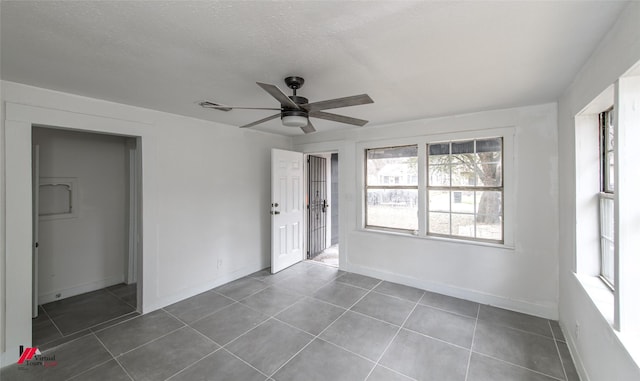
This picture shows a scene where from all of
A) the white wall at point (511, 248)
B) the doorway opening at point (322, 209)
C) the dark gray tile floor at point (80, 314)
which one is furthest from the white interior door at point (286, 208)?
the dark gray tile floor at point (80, 314)

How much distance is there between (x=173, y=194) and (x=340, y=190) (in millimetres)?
2443

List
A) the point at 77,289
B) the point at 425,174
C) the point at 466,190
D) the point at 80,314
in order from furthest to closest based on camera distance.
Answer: the point at 425,174 → the point at 77,289 → the point at 466,190 → the point at 80,314

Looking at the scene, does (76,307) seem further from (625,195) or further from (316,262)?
(625,195)

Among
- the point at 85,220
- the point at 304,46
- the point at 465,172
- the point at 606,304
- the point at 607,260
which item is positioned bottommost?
the point at 606,304

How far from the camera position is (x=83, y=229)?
3.58 m

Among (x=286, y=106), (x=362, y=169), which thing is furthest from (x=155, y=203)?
(x=362, y=169)

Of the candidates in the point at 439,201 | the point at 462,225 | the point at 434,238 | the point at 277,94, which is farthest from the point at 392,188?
the point at 277,94

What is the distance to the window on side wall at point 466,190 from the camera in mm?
3213

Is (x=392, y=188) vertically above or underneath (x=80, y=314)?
above

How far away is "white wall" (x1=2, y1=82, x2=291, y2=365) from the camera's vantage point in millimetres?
2227

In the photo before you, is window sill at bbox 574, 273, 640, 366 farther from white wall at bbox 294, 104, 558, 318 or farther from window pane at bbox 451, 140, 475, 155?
window pane at bbox 451, 140, 475, 155

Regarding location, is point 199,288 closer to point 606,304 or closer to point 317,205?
point 317,205

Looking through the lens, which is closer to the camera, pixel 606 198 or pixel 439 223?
pixel 606 198

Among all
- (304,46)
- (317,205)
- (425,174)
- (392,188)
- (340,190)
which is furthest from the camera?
(317,205)
